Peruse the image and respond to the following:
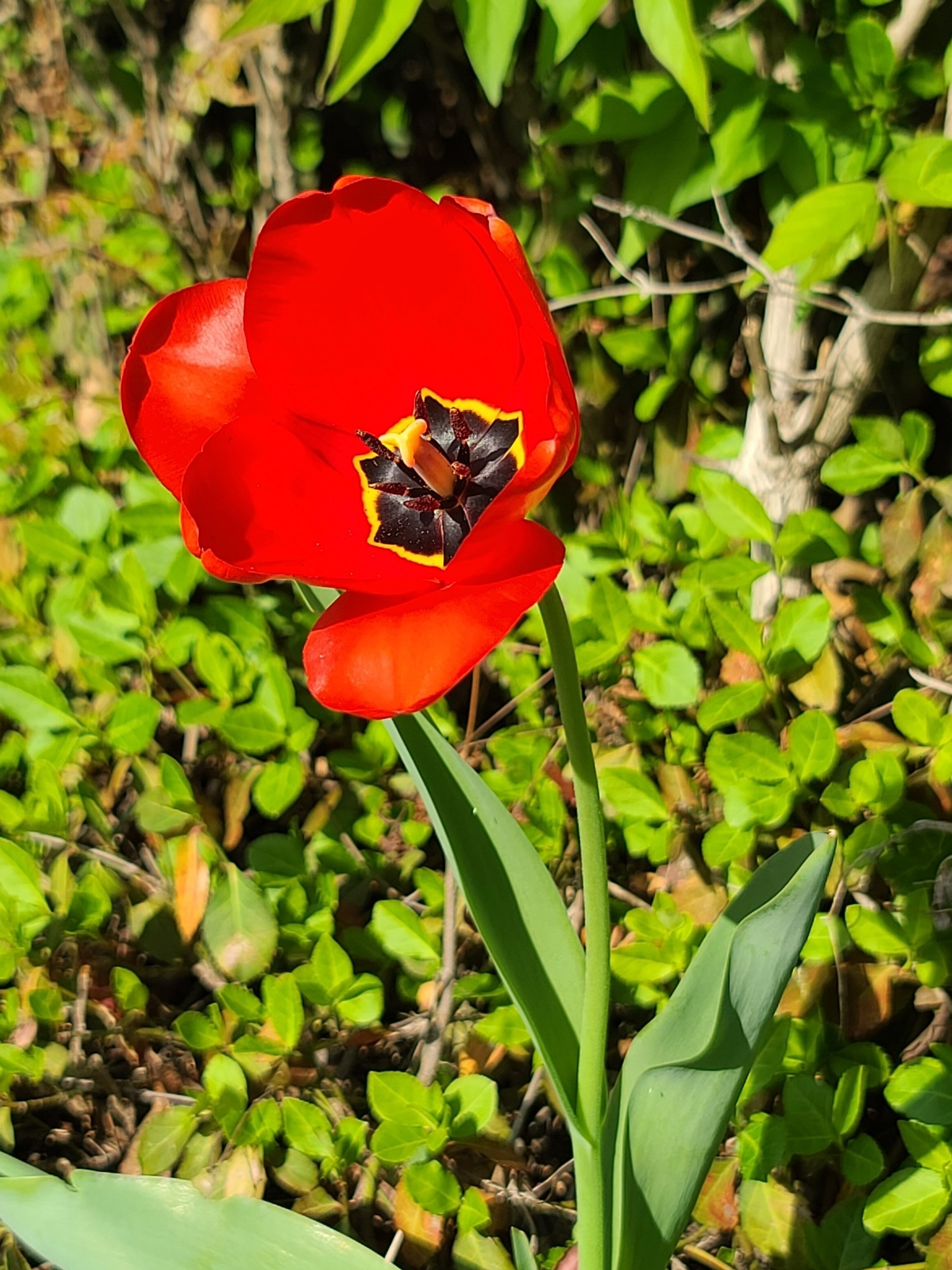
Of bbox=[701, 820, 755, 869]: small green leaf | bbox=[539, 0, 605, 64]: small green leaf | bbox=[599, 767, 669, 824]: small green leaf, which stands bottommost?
bbox=[701, 820, 755, 869]: small green leaf

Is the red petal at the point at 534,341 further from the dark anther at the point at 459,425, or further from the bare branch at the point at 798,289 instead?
the bare branch at the point at 798,289

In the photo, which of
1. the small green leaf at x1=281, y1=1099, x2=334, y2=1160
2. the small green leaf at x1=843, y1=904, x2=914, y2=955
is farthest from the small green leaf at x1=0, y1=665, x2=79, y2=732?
the small green leaf at x1=843, y1=904, x2=914, y2=955

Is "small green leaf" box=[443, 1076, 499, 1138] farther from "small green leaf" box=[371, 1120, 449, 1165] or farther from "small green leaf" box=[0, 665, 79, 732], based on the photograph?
"small green leaf" box=[0, 665, 79, 732]

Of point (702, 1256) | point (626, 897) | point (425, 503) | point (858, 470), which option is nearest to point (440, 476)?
point (425, 503)

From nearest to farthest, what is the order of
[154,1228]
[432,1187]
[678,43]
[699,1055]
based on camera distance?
1. [699,1055]
2. [154,1228]
3. [678,43]
4. [432,1187]

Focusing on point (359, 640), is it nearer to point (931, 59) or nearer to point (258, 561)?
point (258, 561)

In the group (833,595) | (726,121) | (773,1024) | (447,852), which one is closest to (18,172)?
(726,121)

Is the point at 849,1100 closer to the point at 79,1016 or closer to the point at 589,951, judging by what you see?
the point at 589,951
